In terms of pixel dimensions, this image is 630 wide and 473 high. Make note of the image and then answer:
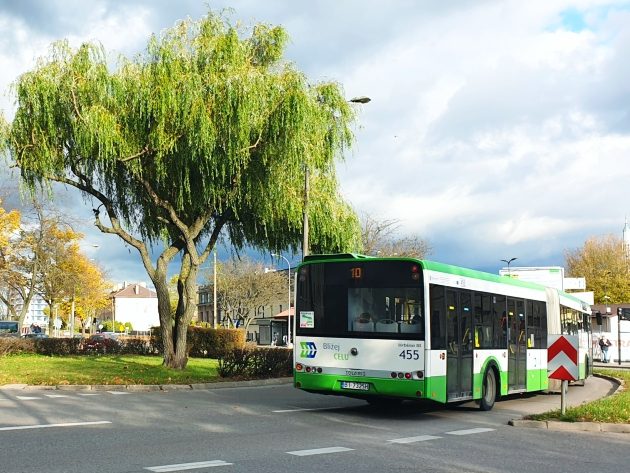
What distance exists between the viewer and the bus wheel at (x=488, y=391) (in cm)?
1495

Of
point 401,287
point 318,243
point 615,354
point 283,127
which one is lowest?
point 615,354

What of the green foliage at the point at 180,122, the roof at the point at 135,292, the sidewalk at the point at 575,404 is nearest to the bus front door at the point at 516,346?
the sidewalk at the point at 575,404

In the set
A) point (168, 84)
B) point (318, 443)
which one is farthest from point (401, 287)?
point (168, 84)

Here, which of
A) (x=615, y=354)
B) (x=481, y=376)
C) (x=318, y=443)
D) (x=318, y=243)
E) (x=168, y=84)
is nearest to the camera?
(x=318, y=443)

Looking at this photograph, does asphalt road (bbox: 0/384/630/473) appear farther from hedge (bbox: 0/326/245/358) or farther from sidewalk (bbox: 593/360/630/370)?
sidewalk (bbox: 593/360/630/370)

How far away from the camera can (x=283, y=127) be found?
20062 mm

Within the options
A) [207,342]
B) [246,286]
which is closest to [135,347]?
[207,342]

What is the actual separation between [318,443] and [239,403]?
19.0 feet

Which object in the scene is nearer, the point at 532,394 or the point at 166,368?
the point at 532,394

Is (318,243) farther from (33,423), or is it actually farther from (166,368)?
(33,423)

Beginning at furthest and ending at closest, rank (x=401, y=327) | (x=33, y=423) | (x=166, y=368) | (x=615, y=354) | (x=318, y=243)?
(x=615, y=354)
(x=318, y=243)
(x=166, y=368)
(x=401, y=327)
(x=33, y=423)

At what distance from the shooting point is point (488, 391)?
15.1 meters

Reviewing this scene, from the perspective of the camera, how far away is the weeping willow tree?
19.7 metres

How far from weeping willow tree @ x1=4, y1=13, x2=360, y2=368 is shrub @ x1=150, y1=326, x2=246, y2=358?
1188 cm
